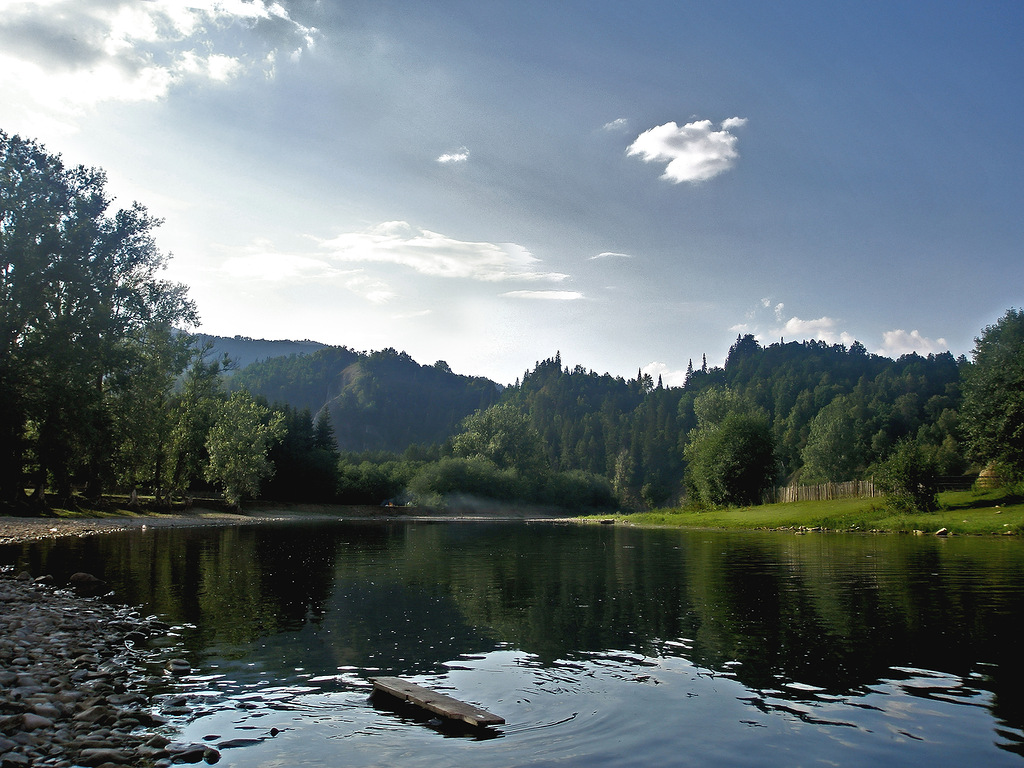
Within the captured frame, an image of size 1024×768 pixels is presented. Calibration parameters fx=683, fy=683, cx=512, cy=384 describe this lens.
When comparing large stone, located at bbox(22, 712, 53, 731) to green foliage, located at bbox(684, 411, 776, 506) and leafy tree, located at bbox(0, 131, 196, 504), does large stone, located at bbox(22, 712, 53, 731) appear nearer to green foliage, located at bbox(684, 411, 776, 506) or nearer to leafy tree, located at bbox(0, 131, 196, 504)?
leafy tree, located at bbox(0, 131, 196, 504)

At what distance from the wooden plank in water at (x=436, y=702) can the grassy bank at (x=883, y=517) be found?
1911 inches

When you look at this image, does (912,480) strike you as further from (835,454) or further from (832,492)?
(835,454)

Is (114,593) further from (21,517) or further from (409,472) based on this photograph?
(409,472)

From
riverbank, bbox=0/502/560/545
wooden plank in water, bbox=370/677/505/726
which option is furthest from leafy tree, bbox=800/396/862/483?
wooden plank in water, bbox=370/677/505/726

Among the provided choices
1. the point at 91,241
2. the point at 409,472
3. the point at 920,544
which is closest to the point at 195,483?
the point at 409,472

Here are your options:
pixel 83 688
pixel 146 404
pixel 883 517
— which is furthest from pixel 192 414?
pixel 83 688

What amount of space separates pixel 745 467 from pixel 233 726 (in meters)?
88.8

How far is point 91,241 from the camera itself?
162ft

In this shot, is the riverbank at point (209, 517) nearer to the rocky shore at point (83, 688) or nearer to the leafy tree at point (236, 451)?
the leafy tree at point (236, 451)

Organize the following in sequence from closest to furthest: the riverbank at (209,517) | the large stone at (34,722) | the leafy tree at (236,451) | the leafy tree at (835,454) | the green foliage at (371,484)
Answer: the large stone at (34,722), the riverbank at (209,517), the leafy tree at (236,451), the leafy tree at (835,454), the green foliage at (371,484)

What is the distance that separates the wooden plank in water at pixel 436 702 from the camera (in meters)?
10.2

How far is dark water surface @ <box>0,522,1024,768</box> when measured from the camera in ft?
31.5

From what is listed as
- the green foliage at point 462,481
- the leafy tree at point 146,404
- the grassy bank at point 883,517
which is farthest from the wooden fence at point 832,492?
the leafy tree at point 146,404

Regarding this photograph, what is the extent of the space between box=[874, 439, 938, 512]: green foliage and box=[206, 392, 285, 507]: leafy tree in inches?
3348
